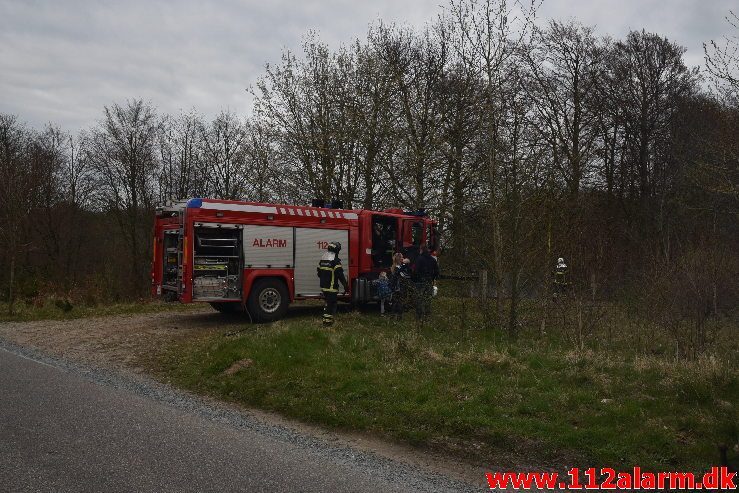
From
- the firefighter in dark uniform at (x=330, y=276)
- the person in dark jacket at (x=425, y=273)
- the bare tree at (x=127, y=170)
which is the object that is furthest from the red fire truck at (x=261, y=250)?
the bare tree at (x=127, y=170)

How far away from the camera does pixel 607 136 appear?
30.6 metres

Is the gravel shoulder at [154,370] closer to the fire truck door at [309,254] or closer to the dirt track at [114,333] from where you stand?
the dirt track at [114,333]

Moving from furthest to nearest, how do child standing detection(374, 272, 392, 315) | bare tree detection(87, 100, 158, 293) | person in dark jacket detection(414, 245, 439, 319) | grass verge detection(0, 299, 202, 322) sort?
bare tree detection(87, 100, 158, 293), grass verge detection(0, 299, 202, 322), child standing detection(374, 272, 392, 315), person in dark jacket detection(414, 245, 439, 319)

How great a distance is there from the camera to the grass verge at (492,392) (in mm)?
5387

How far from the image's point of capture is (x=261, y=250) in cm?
1341

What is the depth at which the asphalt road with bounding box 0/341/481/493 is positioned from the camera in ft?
15.0

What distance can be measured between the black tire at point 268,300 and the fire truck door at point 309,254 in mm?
399

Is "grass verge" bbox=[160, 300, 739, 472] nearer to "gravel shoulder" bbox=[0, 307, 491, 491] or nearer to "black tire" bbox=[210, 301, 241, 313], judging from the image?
"gravel shoulder" bbox=[0, 307, 491, 491]

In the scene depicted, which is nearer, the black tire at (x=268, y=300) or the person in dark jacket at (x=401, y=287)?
the person in dark jacket at (x=401, y=287)

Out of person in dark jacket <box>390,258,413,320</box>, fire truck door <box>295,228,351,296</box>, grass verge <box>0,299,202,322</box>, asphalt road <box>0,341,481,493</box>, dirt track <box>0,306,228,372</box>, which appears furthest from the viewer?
grass verge <box>0,299,202,322</box>

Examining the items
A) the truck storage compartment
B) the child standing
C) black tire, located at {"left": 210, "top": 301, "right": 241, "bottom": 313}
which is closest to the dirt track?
black tire, located at {"left": 210, "top": 301, "right": 241, "bottom": 313}

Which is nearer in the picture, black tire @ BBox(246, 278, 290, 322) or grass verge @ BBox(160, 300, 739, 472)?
grass verge @ BBox(160, 300, 739, 472)

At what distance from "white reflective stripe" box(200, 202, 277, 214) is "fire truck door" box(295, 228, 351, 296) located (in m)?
0.83

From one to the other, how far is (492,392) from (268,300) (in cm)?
783
